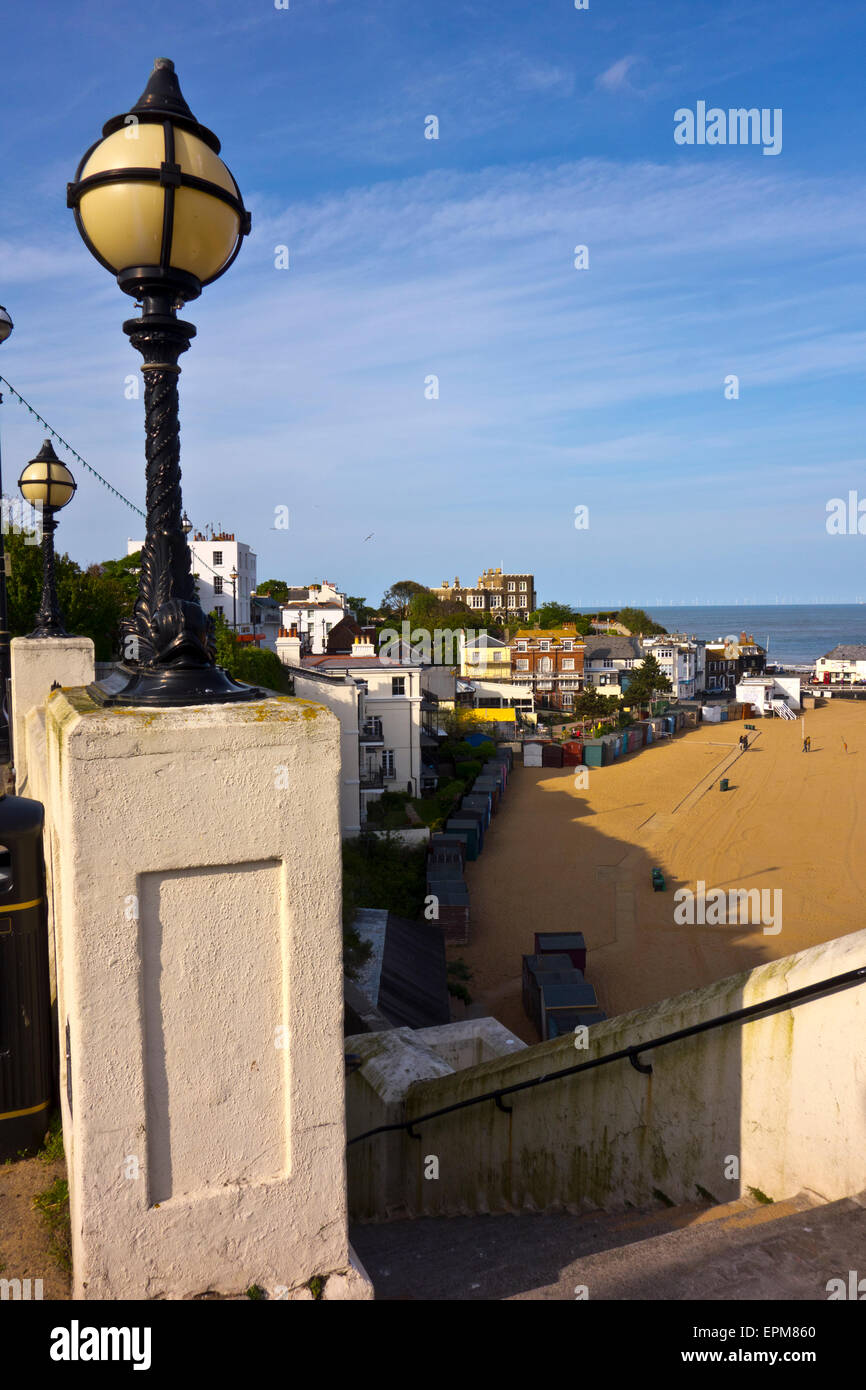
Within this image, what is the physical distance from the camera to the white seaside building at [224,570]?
178 ft

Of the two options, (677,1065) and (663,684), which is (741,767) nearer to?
(663,684)

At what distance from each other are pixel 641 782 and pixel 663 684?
26212 millimetres

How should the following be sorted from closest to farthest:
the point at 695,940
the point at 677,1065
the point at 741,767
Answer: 1. the point at 677,1065
2. the point at 695,940
3. the point at 741,767

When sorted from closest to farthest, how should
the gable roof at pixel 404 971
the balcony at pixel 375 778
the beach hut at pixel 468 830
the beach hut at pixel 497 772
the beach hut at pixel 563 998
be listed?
the gable roof at pixel 404 971 < the beach hut at pixel 563 998 < the beach hut at pixel 468 830 < the balcony at pixel 375 778 < the beach hut at pixel 497 772

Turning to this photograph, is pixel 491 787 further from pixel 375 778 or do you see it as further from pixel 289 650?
pixel 289 650

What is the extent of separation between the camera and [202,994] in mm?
2998

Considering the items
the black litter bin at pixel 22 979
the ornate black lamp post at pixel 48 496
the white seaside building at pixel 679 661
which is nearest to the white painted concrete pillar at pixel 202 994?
the black litter bin at pixel 22 979

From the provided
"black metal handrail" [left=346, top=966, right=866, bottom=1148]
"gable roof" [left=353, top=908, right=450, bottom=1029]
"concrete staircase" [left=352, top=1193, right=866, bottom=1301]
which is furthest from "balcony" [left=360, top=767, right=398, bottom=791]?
"concrete staircase" [left=352, top=1193, right=866, bottom=1301]

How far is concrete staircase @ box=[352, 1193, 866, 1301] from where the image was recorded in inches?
138

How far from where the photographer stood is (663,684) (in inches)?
2842

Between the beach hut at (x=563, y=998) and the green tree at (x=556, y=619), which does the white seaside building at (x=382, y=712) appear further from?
the green tree at (x=556, y=619)

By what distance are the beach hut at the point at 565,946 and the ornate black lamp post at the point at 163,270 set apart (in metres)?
19.4

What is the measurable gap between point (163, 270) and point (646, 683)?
229 ft

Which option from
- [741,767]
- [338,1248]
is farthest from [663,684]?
[338,1248]
